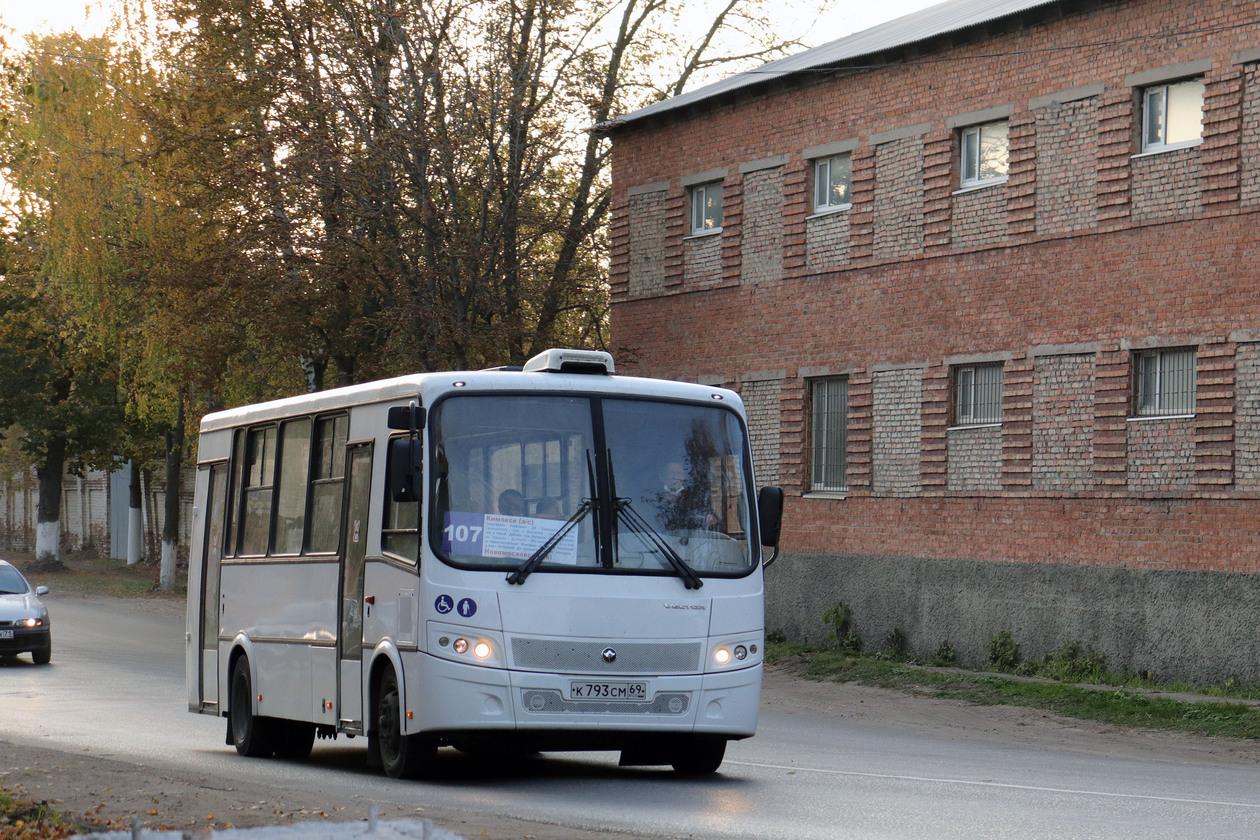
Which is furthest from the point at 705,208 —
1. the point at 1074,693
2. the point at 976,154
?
the point at 1074,693

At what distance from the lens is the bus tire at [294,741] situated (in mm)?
14750

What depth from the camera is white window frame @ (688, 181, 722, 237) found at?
31453mm

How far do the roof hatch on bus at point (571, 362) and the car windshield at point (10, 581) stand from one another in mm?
17148

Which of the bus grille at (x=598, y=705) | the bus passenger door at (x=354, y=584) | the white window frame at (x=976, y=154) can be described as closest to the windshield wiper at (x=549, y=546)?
the bus grille at (x=598, y=705)

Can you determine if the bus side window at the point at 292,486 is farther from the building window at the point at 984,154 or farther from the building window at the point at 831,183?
the building window at the point at 831,183

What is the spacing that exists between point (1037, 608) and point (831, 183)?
8.18 m

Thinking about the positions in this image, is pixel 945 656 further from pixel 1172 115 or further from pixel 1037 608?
pixel 1172 115

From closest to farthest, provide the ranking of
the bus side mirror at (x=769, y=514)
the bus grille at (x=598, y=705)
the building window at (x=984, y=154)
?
the bus grille at (x=598, y=705) < the bus side mirror at (x=769, y=514) < the building window at (x=984, y=154)

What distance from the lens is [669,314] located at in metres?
32.4

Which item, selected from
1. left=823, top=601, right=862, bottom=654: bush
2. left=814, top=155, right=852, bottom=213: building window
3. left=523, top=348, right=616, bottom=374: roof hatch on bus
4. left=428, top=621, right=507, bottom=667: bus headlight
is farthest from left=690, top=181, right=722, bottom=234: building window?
left=428, top=621, right=507, bottom=667: bus headlight

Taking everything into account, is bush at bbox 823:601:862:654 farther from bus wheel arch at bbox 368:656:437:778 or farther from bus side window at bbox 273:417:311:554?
bus wheel arch at bbox 368:656:437:778

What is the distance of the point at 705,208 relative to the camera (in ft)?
104

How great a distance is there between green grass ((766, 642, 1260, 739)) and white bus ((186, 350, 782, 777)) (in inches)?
335

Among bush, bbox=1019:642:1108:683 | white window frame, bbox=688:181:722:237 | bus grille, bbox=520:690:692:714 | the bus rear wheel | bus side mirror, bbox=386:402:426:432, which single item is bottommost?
bush, bbox=1019:642:1108:683
